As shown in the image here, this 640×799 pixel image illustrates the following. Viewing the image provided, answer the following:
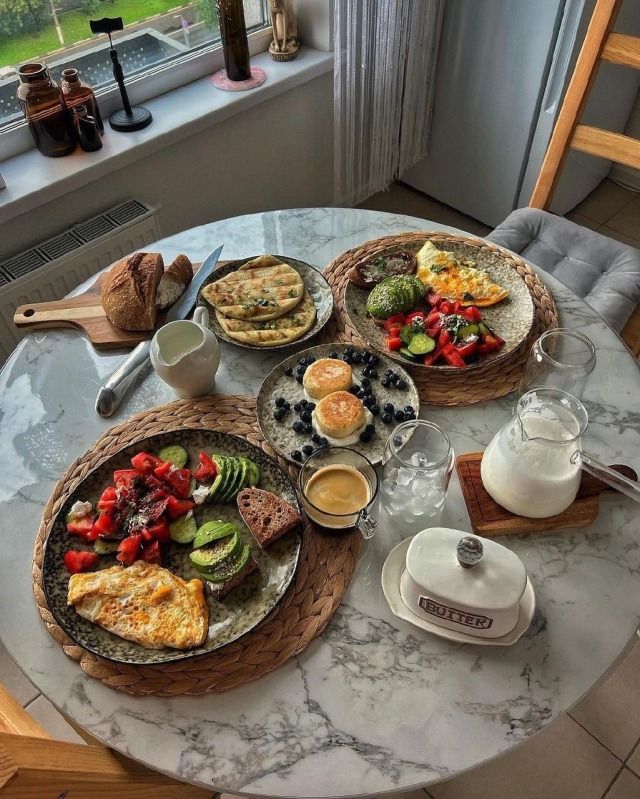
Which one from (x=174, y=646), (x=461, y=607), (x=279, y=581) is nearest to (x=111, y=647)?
(x=174, y=646)

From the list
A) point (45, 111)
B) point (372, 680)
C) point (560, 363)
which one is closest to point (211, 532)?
point (372, 680)

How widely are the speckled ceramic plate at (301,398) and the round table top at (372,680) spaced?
117mm

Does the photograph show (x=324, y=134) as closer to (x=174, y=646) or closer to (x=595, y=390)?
(x=595, y=390)

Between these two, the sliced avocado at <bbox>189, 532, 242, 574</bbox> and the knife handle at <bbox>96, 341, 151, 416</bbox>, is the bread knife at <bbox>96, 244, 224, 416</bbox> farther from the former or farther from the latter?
the sliced avocado at <bbox>189, 532, 242, 574</bbox>

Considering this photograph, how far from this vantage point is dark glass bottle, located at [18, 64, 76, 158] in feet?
5.82

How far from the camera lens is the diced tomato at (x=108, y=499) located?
3.26 ft

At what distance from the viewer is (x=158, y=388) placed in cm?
123

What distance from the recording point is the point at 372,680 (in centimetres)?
86

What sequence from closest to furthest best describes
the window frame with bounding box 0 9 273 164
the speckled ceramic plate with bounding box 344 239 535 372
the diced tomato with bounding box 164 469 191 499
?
the diced tomato with bounding box 164 469 191 499
the speckled ceramic plate with bounding box 344 239 535 372
the window frame with bounding box 0 9 273 164

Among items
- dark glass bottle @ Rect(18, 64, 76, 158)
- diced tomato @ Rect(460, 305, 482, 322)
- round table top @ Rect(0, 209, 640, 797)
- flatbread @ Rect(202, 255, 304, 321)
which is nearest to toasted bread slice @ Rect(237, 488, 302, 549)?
round table top @ Rect(0, 209, 640, 797)

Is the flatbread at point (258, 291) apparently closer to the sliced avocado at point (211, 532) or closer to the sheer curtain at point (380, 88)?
the sliced avocado at point (211, 532)

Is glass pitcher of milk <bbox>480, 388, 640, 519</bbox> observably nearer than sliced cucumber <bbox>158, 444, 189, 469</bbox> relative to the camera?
Yes

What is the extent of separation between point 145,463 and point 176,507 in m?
0.09

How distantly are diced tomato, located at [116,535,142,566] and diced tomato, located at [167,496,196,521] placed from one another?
6 centimetres
